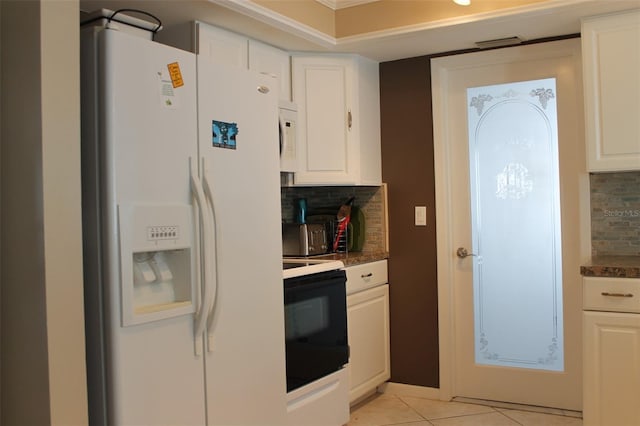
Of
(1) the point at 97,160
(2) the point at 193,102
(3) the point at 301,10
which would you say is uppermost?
(3) the point at 301,10

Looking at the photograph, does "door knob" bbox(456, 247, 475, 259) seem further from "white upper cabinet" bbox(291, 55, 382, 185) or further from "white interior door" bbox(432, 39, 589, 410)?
"white upper cabinet" bbox(291, 55, 382, 185)

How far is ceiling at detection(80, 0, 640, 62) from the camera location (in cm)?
286

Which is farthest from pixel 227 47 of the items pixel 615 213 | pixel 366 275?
pixel 615 213

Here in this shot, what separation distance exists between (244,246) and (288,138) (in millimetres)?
1121

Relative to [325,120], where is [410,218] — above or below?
below

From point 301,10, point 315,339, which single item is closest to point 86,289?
point 315,339

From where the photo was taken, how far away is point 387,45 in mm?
3645

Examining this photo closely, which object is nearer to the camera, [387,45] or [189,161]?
[189,161]

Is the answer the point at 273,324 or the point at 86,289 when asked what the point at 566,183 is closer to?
the point at 273,324

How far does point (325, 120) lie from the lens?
374 cm

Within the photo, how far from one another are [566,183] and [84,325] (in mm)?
2683

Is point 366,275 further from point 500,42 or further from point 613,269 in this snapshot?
point 500,42

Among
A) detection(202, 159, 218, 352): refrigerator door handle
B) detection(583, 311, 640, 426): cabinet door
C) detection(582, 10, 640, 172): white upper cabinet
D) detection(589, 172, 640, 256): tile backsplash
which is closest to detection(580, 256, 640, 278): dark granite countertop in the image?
detection(583, 311, 640, 426): cabinet door

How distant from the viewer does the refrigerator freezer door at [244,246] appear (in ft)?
7.61
